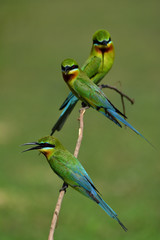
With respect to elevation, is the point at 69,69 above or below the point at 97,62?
below

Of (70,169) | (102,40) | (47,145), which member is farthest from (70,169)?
(102,40)

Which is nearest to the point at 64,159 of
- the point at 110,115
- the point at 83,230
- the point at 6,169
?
the point at 110,115

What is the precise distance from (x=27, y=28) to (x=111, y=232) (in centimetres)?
784

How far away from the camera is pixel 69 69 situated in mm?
2180

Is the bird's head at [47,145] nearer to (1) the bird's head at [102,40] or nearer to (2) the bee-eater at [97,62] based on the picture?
(2) the bee-eater at [97,62]

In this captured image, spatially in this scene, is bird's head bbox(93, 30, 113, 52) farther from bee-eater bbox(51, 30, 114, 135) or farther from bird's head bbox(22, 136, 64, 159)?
bird's head bbox(22, 136, 64, 159)

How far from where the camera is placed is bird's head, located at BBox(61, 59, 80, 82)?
2111 mm

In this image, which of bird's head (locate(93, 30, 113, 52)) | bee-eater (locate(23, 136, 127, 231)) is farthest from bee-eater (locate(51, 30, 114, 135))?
bee-eater (locate(23, 136, 127, 231))

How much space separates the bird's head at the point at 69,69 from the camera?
2.11m

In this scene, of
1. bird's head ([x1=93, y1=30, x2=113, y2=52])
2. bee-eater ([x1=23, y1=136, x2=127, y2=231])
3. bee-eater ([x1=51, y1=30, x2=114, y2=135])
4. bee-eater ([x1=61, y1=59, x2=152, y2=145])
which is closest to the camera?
bee-eater ([x1=23, y1=136, x2=127, y2=231])

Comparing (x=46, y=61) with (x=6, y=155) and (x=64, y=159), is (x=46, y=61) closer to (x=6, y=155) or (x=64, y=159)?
(x=6, y=155)

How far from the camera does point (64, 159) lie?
2164 mm

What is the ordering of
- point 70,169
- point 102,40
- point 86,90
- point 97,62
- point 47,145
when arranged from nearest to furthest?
1. point 47,145
2. point 70,169
3. point 86,90
4. point 102,40
5. point 97,62

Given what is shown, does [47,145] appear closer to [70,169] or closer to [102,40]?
[70,169]
